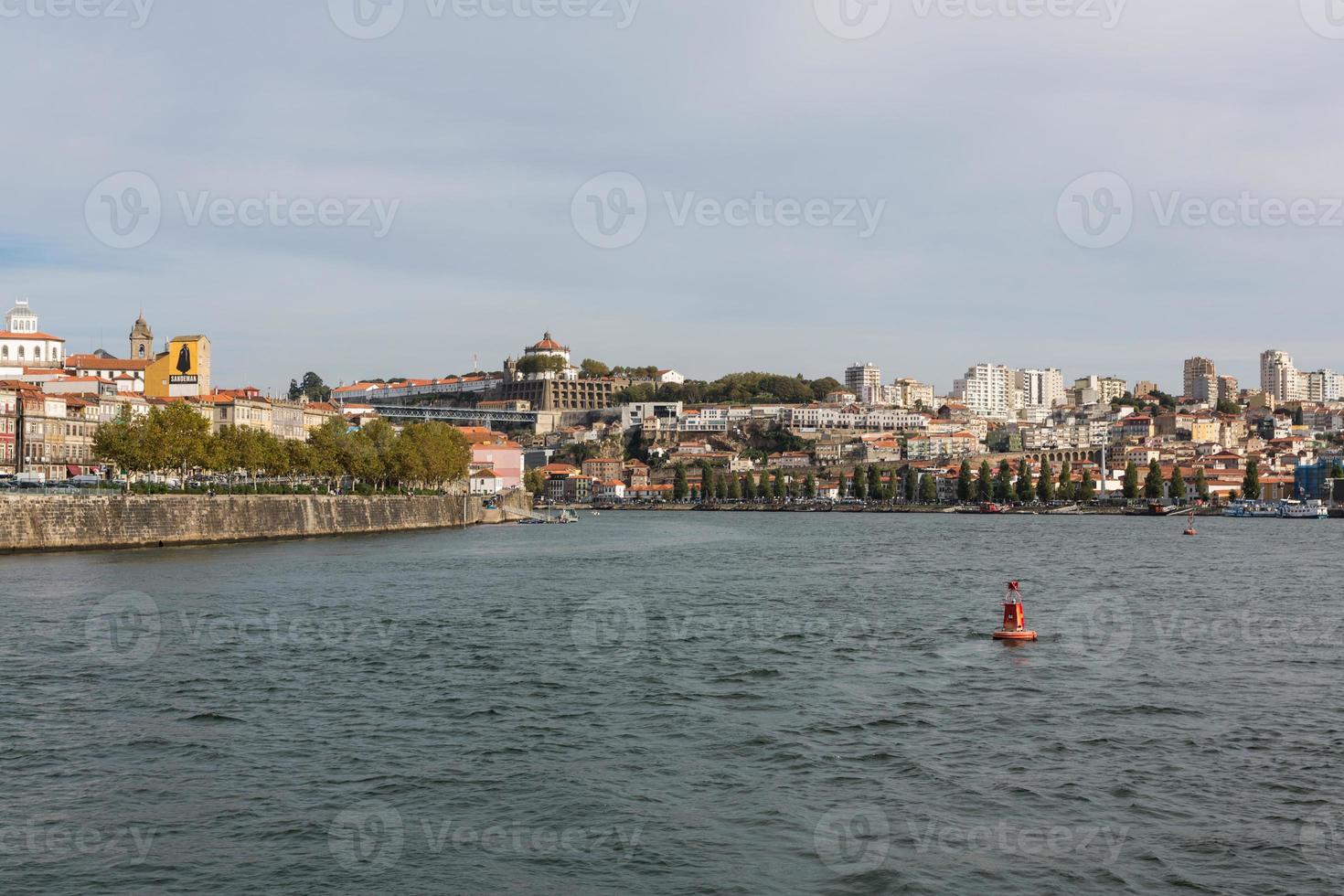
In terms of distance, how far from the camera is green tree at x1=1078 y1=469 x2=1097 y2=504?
131 meters

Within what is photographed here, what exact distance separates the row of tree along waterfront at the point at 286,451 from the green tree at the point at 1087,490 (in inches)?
2645

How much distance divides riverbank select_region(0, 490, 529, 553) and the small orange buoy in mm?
32982

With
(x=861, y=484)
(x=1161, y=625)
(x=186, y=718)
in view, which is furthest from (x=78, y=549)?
(x=861, y=484)

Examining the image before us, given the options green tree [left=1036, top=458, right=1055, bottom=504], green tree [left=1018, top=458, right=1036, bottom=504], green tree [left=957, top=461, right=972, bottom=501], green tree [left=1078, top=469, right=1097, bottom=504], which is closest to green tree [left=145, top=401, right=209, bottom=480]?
green tree [left=1036, top=458, right=1055, bottom=504]

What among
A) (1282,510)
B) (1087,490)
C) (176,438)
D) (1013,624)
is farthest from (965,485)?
(1013,624)

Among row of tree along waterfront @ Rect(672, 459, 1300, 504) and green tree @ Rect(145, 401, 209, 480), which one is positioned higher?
green tree @ Rect(145, 401, 209, 480)

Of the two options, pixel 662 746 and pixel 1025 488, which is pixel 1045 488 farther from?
pixel 662 746

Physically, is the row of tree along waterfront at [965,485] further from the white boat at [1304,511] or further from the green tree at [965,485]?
the white boat at [1304,511]

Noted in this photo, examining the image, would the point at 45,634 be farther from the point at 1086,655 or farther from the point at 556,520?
the point at 556,520

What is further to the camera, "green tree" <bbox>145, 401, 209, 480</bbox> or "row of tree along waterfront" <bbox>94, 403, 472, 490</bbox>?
"row of tree along waterfront" <bbox>94, 403, 472, 490</bbox>

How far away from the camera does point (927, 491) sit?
143375mm

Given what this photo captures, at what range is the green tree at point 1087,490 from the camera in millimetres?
130825

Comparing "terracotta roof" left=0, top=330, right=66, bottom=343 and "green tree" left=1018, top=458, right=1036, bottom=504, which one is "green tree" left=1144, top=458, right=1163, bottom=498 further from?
"terracotta roof" left=0, top=330, right=66, bottom=343

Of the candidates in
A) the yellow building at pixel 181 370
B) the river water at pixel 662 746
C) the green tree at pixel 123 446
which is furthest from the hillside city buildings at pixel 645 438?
the river water at pixel 662 746
